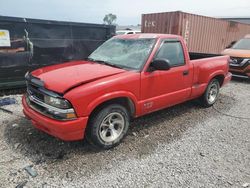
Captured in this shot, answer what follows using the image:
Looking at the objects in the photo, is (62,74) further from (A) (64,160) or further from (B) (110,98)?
(A) (64,160)

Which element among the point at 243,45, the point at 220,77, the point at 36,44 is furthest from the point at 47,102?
the point at 243,45

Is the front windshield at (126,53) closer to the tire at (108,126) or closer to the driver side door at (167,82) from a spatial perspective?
the driver side door at (167,82)

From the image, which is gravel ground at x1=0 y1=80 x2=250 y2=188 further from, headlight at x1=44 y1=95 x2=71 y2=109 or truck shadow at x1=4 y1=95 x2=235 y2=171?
headlight at x1=44 y1=95 x2=71 y2=109

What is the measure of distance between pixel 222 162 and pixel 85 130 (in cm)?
203

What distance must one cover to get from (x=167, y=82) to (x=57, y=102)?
2.04 metres

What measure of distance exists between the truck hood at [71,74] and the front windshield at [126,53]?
27 centimetres

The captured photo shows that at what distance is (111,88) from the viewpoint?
3.38 metres

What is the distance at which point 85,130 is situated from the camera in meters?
3.44

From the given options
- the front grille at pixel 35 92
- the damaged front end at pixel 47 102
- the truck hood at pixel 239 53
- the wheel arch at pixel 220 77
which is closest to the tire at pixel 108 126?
the damaged front end at pixel 47 102

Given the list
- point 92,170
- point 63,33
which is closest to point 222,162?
point 92,170

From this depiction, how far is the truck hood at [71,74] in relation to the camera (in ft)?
10.5

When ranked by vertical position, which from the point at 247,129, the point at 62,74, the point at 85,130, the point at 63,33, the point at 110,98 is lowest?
the point at 247,129

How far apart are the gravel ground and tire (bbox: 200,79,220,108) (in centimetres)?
84

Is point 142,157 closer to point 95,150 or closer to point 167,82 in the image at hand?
point 95,150
